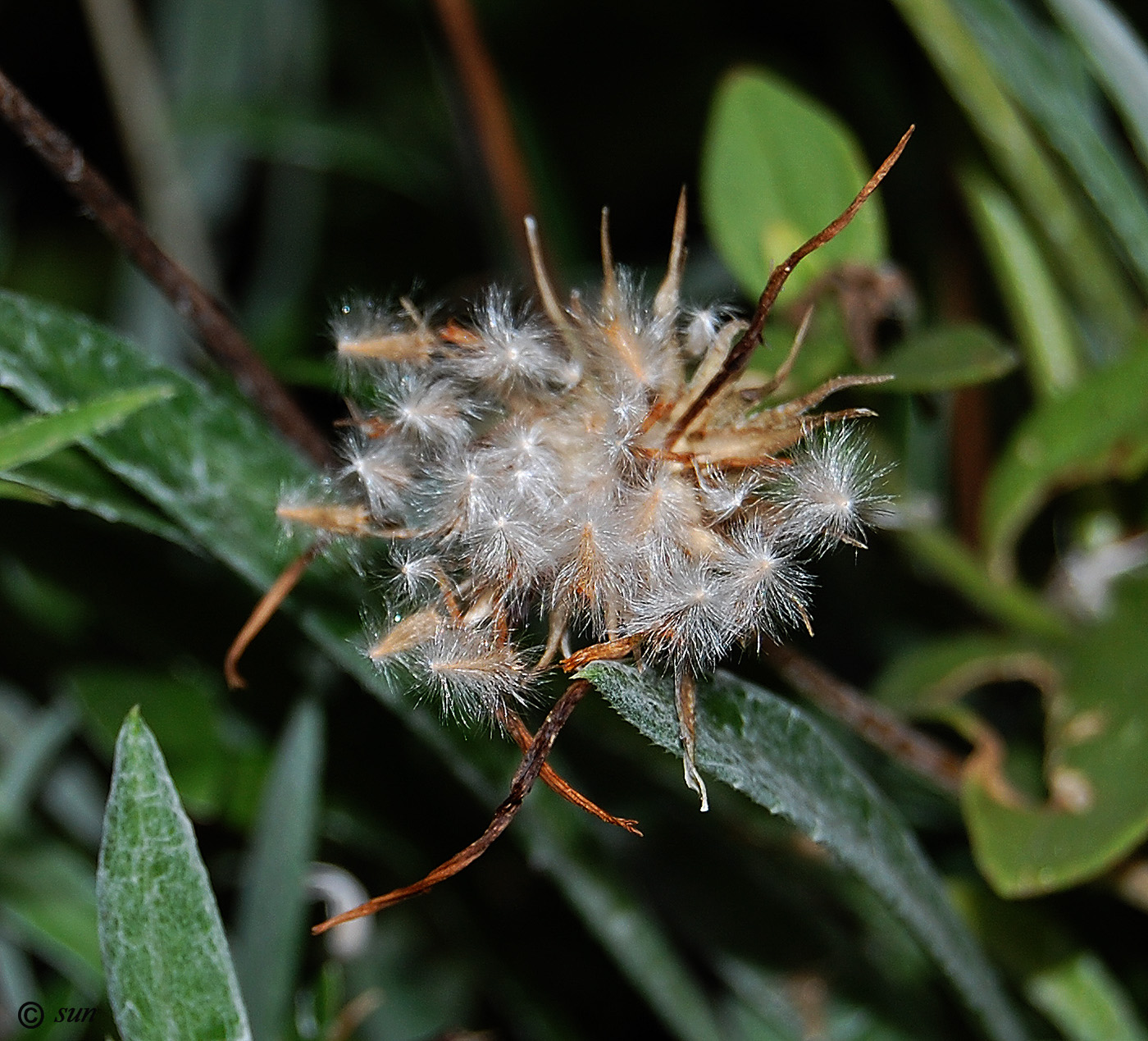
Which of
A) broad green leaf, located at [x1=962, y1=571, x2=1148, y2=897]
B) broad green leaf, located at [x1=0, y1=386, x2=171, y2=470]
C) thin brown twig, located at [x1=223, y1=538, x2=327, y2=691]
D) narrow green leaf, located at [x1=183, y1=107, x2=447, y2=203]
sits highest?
narrow green leaf, located at [x1=183, y1=107, x2=447, y2=203]

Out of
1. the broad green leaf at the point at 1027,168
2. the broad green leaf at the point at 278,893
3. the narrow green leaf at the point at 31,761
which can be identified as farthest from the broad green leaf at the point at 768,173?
the narrow green leaf at the point at 31,761

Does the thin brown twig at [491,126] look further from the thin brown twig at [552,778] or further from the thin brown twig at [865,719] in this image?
the thin brown twig at [552,778]

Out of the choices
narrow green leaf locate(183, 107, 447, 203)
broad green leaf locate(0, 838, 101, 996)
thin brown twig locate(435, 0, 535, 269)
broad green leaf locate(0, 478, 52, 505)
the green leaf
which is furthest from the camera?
narrow green leaf locate(183, 107, 447, 203)

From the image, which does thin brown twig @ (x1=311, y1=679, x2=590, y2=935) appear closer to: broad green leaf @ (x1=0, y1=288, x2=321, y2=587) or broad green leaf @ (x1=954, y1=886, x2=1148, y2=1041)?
broad green leaf @ (x1=0, y1=288, x2=321, y2=587)

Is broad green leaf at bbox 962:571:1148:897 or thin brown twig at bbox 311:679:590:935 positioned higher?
thin brown twig at bbox 311:679:590:935

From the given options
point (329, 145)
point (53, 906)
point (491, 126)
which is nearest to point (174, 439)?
point (53, 906)

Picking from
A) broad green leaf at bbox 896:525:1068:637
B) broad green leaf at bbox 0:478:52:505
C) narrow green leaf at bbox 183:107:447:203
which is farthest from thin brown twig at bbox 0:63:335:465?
narrow green leaf at bbox 183:107:447:203
